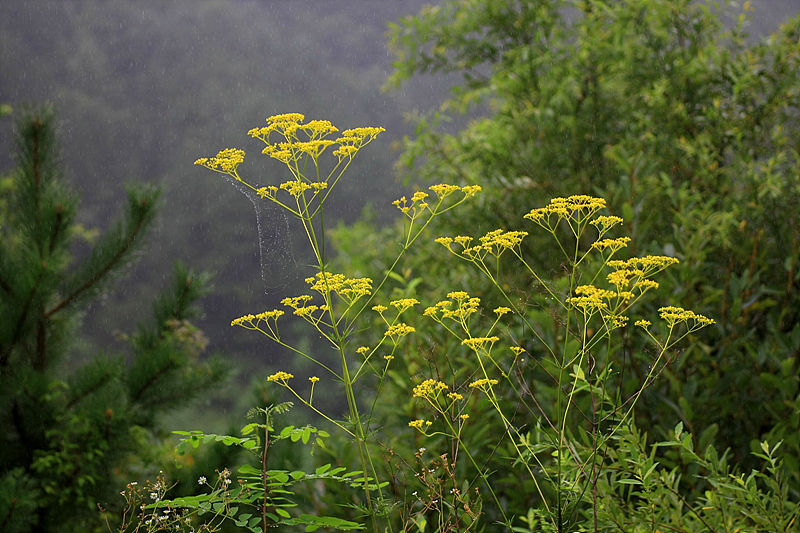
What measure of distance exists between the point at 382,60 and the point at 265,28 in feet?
7.63

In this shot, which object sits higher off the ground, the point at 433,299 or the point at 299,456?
the point at 433,299

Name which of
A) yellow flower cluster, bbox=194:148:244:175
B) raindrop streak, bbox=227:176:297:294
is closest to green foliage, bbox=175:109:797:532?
yellow flower cluster, bbox=194:148:244:175

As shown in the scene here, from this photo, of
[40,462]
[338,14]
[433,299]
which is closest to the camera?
[433,299]

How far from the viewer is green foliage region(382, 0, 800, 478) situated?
1610mm

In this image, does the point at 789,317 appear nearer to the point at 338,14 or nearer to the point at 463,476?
the point at 463,476

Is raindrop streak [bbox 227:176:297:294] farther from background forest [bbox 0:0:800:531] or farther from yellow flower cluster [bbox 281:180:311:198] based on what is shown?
yellow flower cluster [bbox 281:180:311:198]

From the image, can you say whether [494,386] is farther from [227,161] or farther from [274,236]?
[274,236]

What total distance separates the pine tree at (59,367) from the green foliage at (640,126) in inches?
39.0

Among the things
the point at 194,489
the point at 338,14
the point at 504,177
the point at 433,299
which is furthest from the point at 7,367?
the point at 338,14

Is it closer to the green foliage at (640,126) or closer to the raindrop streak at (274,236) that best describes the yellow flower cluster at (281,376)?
the raindrop streak at (274,236)

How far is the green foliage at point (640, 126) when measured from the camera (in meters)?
1.61

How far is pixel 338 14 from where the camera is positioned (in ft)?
31.5

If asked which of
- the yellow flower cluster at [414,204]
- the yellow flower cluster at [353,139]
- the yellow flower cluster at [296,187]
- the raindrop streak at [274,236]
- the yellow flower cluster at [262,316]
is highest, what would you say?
the raindrop streak at [274,236]

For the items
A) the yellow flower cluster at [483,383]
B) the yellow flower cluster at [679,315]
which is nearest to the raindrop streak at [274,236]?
the yellow flower cluster at [483,383]
